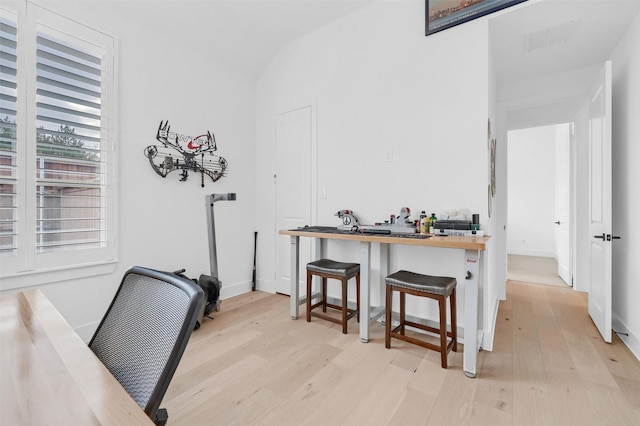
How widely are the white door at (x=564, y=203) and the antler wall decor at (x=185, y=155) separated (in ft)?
15.9

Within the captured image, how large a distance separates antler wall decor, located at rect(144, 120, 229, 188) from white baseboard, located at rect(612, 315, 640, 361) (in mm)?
4029

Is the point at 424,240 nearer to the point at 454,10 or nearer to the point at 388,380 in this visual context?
the point at 388,380

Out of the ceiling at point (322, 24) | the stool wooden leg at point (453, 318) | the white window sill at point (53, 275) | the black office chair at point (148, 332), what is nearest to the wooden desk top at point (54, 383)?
the black office chair at point (148, 332)

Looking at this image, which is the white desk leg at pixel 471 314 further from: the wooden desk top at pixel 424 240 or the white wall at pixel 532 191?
the white wall at pixel 532 191

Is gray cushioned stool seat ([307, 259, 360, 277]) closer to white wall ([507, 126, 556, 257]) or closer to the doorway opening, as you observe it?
the doorway opening

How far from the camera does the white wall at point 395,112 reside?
2.39 meters

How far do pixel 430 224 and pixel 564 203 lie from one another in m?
3.81

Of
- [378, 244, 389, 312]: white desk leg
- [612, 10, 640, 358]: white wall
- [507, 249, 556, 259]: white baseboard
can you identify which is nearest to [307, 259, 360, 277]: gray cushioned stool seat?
[378, 244, 389, 312]: white desk leg

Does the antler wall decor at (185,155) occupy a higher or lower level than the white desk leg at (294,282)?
higher

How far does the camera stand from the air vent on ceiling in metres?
2.45

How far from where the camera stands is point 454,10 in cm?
241

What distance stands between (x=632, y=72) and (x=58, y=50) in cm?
463

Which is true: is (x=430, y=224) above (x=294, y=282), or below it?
above

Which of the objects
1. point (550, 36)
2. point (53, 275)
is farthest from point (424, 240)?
point (53, 275)
